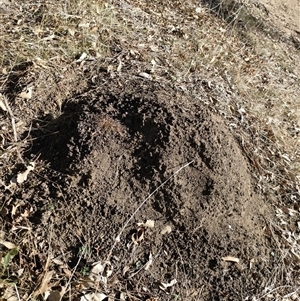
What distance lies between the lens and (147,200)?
2.63m

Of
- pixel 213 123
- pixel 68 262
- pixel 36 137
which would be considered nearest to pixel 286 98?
pixel 213 123

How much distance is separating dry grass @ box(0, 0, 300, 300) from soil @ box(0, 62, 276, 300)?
115 mm

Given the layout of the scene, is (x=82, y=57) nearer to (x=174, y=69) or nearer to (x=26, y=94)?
(x=26, y=94)

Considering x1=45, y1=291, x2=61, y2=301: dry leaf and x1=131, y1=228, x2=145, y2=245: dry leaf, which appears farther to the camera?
x1=131, y1=228, x2=145, y2=245: dry leaf

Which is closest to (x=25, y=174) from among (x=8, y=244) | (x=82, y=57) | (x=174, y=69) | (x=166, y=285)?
(x=8, y=244)

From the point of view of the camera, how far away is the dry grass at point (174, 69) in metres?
3.01

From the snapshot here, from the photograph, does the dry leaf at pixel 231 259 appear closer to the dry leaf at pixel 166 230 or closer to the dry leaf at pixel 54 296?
the dry leaf at pixel 166 230

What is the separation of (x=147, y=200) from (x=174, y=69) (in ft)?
5.28

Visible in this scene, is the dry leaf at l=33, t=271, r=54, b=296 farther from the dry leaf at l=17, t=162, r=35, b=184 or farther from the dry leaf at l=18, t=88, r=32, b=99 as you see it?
the dry leaf at l=18, t=88, r=32, b=99

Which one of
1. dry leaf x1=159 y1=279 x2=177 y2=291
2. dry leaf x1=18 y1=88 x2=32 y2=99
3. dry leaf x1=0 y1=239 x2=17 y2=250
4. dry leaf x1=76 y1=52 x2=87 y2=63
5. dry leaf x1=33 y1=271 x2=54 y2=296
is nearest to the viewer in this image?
dry leaf x1=33 y1=271 x2=54 y2=296

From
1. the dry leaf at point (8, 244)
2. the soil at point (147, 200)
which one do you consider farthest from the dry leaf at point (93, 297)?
the dry leaf at point (8, 244)

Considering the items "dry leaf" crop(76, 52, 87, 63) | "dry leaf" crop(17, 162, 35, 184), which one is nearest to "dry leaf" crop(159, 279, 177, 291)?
"dry leaf" crop(17, 162, 35, 184)

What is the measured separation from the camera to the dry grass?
3014 mm

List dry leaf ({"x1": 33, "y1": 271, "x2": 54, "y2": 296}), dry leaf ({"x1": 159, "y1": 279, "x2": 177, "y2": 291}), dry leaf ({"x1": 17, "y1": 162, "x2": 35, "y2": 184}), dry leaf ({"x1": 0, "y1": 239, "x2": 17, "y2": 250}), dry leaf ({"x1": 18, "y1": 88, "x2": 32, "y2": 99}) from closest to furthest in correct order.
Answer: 1. dry leaf ({"x1": 33, "y1": 271, "x2": 54, "y2": 296})
2. dry leaf ({"x1": 0, "y1": 239, "x2": 17, "y2": 250})
3. dry leaf ({"x1": 159, "y1": 279, "x2": 177, "y2": 291})
4. dry leaf ({"x1": 17, "y1": 162, "x2": 35, "y2": 184})
5. dry leaf ({"x1": 18, "y1": 88, "x2": 32, "y2": 99})
